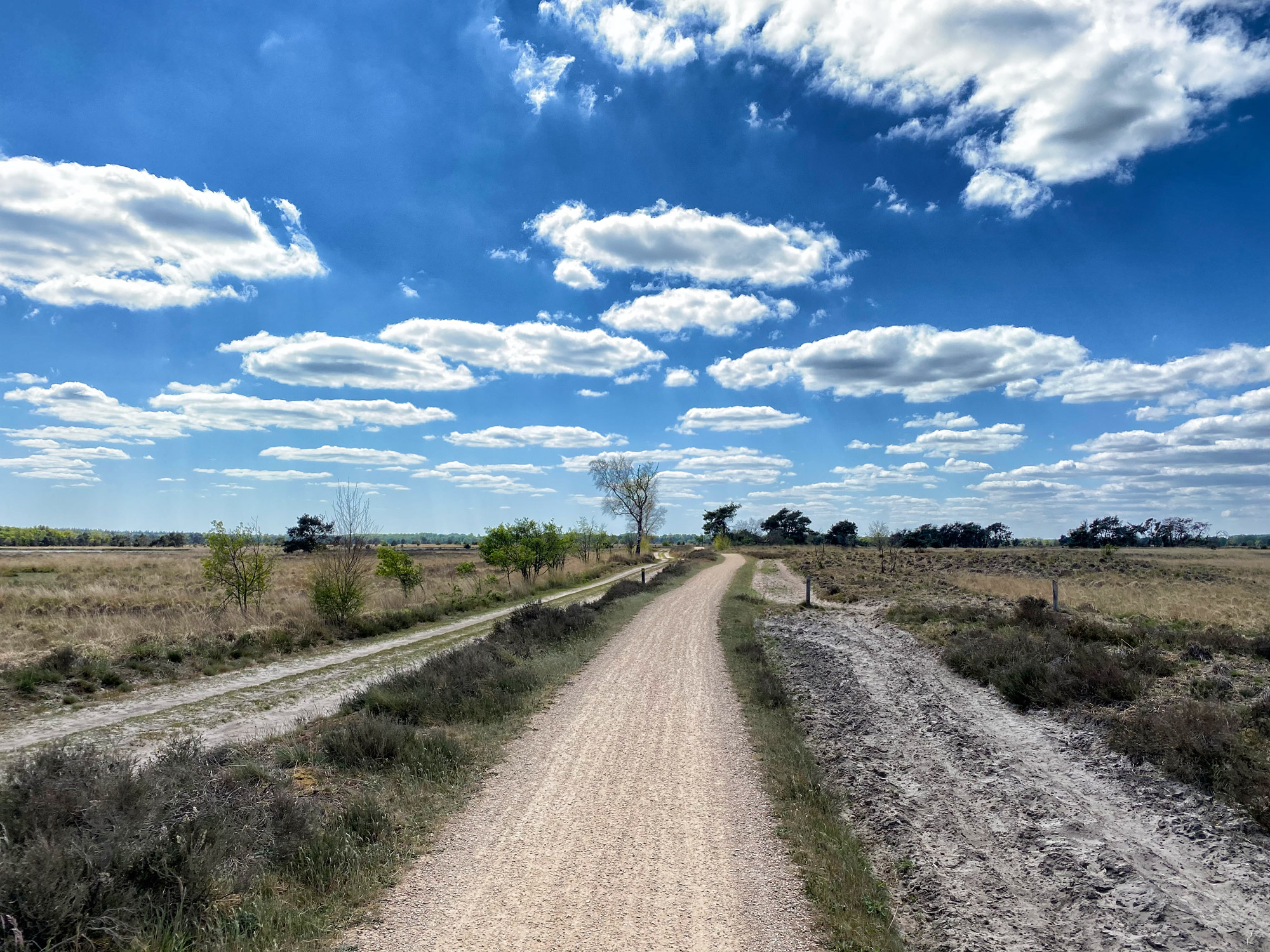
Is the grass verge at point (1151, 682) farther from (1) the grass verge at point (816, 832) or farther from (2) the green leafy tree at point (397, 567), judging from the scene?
(2) the green leafy tree at point (397, 567)

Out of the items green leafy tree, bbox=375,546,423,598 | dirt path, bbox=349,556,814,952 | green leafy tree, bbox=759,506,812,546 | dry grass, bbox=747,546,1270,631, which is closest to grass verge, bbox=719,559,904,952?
dirt path, bbox=349,556,814,952

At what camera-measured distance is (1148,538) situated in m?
130

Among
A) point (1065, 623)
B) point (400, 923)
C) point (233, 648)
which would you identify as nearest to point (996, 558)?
point (1065, 623)

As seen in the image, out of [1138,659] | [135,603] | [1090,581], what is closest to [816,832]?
[1138,659]

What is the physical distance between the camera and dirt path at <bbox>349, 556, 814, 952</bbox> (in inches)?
201

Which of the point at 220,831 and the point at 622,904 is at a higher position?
the point at 220,831

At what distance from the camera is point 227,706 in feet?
44.0

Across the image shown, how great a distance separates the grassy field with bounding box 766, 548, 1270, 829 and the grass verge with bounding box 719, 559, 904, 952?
165 inches

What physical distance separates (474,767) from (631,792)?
7.84 feet

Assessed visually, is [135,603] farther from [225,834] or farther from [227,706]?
[225,834]

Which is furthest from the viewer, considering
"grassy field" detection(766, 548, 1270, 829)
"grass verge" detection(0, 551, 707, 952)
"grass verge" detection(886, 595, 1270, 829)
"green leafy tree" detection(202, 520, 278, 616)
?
"green leafy tree" detection(202, 520, 278, 616)

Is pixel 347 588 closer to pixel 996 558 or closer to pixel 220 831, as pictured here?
pixel 220 831

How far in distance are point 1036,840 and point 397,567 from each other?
105 ft

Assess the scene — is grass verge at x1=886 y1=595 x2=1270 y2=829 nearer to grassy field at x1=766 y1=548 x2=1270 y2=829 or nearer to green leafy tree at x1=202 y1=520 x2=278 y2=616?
grassy field at x1=766 y1=548 x2=1270 y2=829
